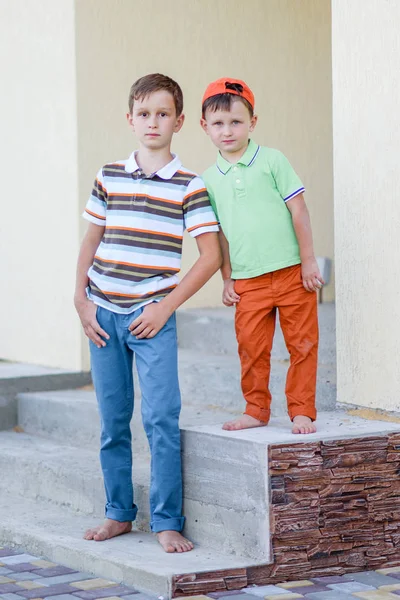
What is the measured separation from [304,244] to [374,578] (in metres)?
1.18

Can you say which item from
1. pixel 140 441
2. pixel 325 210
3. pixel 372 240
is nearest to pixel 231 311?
pixel 325 210

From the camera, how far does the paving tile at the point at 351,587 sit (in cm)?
370

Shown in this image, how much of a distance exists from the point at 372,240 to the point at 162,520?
4.34 feet

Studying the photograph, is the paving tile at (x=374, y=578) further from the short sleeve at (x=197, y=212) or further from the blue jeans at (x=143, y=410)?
the short sleeve at (x=197, y=212)

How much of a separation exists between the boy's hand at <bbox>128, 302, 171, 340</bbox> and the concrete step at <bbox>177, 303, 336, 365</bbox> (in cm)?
162

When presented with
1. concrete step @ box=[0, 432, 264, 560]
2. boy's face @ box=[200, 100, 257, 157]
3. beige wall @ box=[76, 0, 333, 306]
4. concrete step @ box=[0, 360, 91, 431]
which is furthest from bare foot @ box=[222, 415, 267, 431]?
beige wall @ box=[76, 0, 333, 306]

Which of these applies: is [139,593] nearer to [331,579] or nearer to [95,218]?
[331,579]

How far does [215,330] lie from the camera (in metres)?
5.97

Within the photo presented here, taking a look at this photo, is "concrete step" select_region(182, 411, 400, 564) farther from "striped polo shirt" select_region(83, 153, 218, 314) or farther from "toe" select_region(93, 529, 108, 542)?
"striped polo shirt" select_region(83, 153, 218, 314)

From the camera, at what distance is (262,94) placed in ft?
21.3

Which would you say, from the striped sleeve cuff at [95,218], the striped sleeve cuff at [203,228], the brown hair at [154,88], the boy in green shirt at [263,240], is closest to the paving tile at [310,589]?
the boy in green shirt at [263,240]

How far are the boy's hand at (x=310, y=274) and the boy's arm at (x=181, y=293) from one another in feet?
1.03

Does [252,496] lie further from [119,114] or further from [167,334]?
[119,114]

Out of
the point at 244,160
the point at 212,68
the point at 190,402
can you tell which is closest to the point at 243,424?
the point at 244,160
